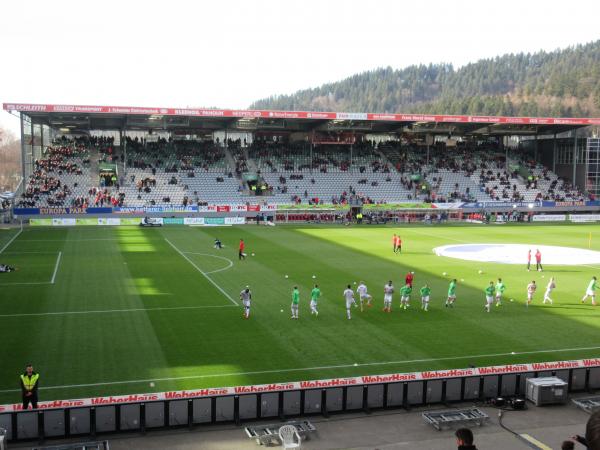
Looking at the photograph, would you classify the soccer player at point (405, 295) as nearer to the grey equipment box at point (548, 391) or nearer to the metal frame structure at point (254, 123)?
the grey equipment box at point (548, 391)

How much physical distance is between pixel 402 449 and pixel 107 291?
19351 millimetres

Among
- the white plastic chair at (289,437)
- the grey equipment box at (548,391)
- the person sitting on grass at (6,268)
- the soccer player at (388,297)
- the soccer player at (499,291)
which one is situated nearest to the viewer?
the white plastic chair at (289,437)

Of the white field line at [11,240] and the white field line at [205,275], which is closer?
the white field line at [205,275]

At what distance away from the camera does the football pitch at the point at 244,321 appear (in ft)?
61.6

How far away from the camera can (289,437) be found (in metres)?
13.3

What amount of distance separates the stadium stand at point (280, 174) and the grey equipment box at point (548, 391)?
2059 inches

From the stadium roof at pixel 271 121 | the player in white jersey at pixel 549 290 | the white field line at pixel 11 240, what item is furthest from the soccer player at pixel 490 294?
the stadium roof at pixel 271 121

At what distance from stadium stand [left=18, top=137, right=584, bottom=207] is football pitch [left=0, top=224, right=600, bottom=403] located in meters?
23.2

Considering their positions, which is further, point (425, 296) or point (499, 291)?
point (499, 291)

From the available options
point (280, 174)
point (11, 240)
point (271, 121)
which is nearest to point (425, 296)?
point (11, 240)

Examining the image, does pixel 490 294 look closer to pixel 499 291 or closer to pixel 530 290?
pixel 499 291

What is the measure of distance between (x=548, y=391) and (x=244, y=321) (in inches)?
461

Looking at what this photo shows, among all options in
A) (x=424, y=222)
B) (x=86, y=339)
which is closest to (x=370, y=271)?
(x=86, y=339)

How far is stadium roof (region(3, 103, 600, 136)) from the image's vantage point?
65.9 m
